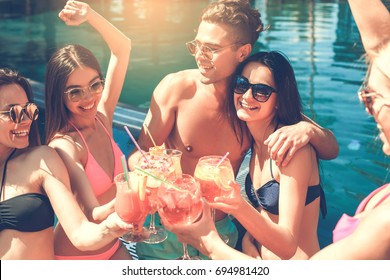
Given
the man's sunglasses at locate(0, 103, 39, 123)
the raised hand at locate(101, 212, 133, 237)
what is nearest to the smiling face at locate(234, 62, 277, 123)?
the raised hand at locate(101, 212, 133, 237)

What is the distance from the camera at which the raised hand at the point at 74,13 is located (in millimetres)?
3350

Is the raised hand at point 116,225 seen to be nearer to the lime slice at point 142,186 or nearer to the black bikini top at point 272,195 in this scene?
the lime slice at point 142,186

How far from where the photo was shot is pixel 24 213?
8.78ft

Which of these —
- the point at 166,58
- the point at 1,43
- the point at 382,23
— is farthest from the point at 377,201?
the point at 1,43

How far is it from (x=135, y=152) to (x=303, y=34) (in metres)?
12.3

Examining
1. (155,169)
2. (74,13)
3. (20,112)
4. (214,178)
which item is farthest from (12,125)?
(214,178)

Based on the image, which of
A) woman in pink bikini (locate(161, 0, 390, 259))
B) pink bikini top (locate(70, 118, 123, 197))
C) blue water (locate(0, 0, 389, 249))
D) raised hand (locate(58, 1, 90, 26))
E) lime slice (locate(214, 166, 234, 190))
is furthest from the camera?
blue water (locate(0, 0, 389, 249))

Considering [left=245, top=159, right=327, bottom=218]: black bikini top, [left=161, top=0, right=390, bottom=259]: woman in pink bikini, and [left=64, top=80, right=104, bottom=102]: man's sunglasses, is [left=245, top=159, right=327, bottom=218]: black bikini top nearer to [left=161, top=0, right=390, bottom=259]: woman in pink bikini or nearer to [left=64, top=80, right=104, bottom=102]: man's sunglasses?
[left=161, top=0, right=390, bottom=259]: woman in pink bikini

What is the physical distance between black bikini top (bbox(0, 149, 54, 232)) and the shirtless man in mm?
892

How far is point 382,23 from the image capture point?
2.46 meters

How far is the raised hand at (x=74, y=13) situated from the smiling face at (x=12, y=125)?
0.76 metres

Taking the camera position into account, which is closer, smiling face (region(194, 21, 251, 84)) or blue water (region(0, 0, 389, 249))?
smiling face (region(194, 21, 251, 84))

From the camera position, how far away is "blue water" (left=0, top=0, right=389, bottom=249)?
23.8 ft

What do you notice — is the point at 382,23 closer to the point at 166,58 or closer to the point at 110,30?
the point at 110,30
